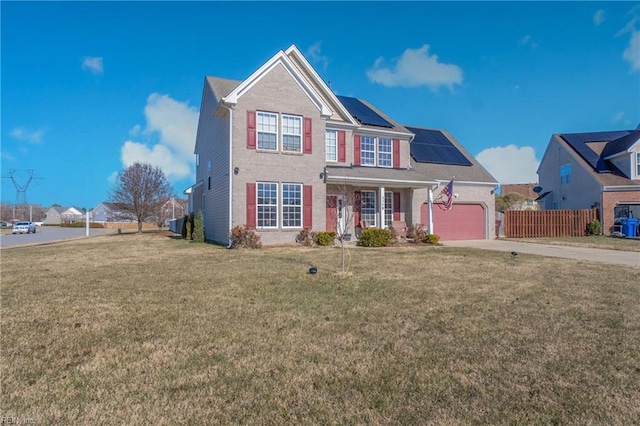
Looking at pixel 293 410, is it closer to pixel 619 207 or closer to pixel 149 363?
pixel 149 363

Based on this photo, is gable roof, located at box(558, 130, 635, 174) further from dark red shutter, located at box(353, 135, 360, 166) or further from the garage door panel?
dark red shutter, located at box(353, 135, 360, 166)

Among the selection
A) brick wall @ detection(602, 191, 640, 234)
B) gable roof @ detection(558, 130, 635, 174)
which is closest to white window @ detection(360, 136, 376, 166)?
brick wall @ detection(602, 191, 640, 234)

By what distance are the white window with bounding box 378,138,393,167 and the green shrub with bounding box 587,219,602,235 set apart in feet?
47.6

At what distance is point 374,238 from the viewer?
53.2ft

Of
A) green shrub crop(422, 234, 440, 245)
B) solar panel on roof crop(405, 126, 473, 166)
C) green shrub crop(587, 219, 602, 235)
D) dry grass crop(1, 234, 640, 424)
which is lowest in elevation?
dry grass crop(1, 234, 640, 424)

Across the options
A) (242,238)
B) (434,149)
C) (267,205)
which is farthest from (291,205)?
(434,149)

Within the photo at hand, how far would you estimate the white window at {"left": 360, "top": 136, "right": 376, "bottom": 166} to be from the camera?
781 inches

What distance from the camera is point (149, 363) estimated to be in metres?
3.67

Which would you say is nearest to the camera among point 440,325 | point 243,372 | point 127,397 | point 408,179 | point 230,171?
point 127,397

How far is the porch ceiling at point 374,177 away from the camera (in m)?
17.1

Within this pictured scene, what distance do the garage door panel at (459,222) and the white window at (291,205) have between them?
8.14m

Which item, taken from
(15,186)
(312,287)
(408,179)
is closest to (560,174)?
(408,179)

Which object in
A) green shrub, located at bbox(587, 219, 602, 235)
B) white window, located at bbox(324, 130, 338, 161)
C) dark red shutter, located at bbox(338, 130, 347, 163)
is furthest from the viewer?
green shrub, located at bbox(587, 219, 602, 235)

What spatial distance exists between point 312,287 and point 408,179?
12640 mm
